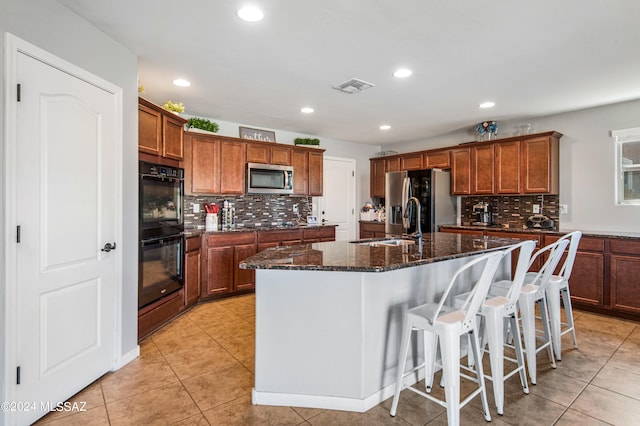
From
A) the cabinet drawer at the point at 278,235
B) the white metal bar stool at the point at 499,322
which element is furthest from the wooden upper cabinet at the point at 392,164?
the white metal bar stool at the point at 499,322

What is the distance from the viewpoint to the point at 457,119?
4.72 meters

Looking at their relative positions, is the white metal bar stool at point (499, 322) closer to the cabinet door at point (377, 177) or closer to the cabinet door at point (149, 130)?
the cabinet door at point (149, 130)

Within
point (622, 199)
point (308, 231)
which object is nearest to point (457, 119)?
point (622, 199)

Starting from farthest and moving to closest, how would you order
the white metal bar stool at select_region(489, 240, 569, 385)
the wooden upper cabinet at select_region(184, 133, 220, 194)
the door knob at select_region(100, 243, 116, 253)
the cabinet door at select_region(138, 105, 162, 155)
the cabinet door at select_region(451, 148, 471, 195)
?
the cabinet door at select_region(451, 148, 471, 195)
the wooden upper cabinet at select_region(184, 133, 220, 194)
the cabinet door at select_region(138, 105, 162, 155)
the door knob at select_region(100, 243, 116, 253)
the white metal bar stool at select_region(489, 240, 569, 385)

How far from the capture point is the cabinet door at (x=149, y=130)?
9.38 feet

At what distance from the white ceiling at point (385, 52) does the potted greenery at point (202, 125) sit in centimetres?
19

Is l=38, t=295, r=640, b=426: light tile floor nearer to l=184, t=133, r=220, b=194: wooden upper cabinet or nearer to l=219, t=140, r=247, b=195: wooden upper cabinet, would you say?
l=184, t=133, r=220, b=194: wooden upper cabinet

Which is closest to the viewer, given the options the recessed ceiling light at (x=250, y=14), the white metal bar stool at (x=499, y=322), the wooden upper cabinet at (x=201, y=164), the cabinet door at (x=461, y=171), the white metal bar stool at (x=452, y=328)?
the white metal bar stool at (x=452, y=328)

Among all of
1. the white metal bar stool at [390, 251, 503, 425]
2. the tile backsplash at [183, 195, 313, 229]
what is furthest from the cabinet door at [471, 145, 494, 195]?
the white metal bar stool at [390, 251, 503, 425]

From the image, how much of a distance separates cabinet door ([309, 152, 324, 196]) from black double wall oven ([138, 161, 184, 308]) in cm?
227

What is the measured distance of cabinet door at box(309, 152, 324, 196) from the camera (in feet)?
17.7

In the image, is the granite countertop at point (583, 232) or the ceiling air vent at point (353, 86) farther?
the granite countertop at point (583, 232)

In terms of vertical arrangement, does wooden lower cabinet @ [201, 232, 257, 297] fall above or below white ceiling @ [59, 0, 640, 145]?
below

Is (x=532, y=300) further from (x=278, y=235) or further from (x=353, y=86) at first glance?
(x=278, y=235)
